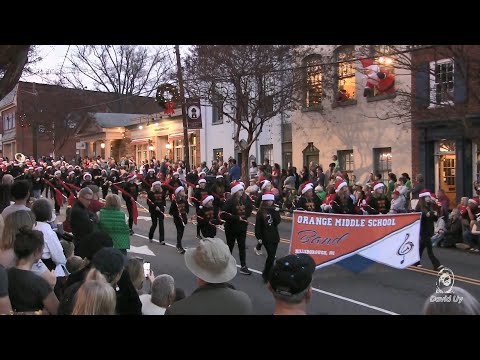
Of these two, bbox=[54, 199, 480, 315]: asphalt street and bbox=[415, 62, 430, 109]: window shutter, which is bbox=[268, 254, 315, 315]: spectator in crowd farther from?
bbox=[415, 62, 430, 109]: window shutter

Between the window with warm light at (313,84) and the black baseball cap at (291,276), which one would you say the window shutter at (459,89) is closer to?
the window with warm light at (313,84)

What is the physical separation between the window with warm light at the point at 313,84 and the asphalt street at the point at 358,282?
12032 mm

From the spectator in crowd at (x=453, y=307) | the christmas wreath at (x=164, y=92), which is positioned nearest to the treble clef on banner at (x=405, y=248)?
the spectator in crowd at (x=453, y=307)

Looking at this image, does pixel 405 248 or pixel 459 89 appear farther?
pixel 459 89

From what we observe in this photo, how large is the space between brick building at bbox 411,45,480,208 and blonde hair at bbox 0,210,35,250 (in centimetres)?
1347

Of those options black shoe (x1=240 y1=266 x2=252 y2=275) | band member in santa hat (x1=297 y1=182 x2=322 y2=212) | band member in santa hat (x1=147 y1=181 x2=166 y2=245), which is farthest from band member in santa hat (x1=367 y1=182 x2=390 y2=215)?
band member in santa hat (x1=147 y1=181 x2=166 y2=245)

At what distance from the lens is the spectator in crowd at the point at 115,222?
29.3ft

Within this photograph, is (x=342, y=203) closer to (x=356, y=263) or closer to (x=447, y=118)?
(x=356, y=263)

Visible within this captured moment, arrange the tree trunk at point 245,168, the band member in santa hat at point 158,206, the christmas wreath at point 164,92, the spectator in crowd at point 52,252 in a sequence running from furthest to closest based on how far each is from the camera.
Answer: the tree trunk at point 245,168, the christmas wreath at point 164,92, the band member in santa hat at point 158,206, the spectator in crowd at point 52,252

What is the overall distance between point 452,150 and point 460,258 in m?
8.54

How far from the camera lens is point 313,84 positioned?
25.5m

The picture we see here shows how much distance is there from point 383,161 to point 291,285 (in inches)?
830

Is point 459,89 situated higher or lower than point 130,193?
higher

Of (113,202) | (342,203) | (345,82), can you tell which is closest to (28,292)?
(113,202)
